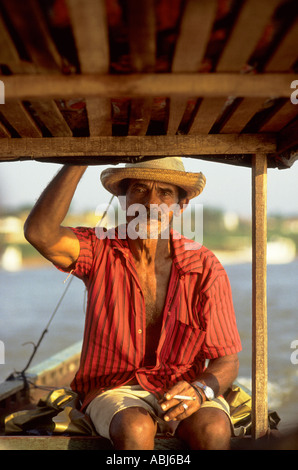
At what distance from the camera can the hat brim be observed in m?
2.82

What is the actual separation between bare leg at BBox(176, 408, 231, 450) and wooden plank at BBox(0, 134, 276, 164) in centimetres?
132

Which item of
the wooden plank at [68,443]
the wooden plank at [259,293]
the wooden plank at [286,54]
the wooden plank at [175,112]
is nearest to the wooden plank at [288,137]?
the wooden plank at [259,293]

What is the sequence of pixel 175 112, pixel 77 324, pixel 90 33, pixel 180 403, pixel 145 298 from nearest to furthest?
1. pixel 90 33
2. pixel 175 112
3. pixel 180 403
4. pixel 145 298
5. pixel 77 324

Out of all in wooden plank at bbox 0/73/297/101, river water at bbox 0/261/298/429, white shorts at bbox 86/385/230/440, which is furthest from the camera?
river water at bbox 0/261/298/429

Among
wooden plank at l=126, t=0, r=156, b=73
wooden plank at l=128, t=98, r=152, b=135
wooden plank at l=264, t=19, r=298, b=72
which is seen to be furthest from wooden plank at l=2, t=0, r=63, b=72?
wooden plank at l=264, t=19, r=298, b=72

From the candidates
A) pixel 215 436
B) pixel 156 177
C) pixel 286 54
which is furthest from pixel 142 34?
pixel 215 436

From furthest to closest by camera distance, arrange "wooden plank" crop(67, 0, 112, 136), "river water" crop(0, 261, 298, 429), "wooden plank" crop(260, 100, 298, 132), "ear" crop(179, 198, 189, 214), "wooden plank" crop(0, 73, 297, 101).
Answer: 1. "river water" crop(0, 261, 298, 429)
2. "ear" crop(179, 198, 189, 214)
3. "wooden plank" crop(260, 100, 298, 132)
4. "wooden plank" crop(0, 73, 297, 101)
5. "wooden plank" crop(67, 0, 112, 136)

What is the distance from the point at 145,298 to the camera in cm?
294

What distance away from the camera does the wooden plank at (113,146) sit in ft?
8.00

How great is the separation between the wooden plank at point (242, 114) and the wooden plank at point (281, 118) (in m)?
0.10

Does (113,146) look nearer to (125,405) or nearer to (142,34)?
(142,34)

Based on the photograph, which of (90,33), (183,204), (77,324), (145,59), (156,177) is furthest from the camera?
(77,324)

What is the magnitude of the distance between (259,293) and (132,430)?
0.97 metres

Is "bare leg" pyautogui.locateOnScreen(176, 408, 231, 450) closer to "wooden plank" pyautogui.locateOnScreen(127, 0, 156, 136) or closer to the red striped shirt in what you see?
the red striped shirt
